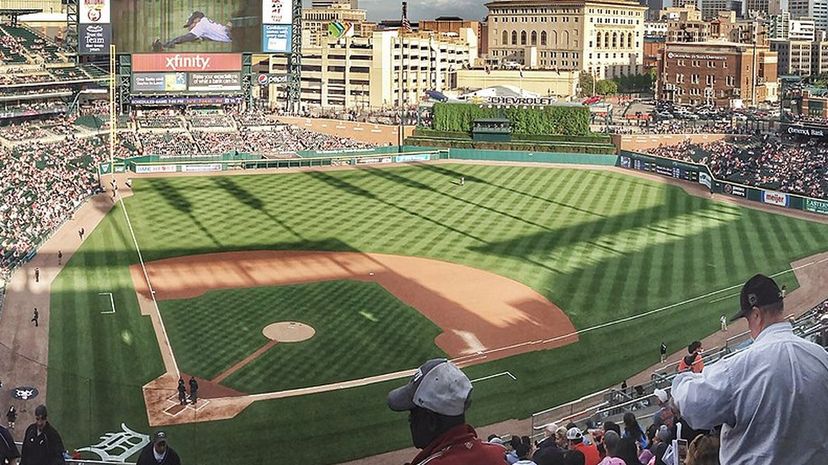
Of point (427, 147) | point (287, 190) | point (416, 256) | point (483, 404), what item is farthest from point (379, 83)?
point (483, 404)

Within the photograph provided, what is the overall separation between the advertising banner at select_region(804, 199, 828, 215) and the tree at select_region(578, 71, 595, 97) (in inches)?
3107

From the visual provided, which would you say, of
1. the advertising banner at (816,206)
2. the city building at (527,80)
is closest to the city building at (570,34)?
the city building at (527,80)

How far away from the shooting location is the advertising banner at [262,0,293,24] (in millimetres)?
72500

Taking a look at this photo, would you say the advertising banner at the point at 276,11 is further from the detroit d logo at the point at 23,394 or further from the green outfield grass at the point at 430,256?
the detroit d logo at the point at 23,394

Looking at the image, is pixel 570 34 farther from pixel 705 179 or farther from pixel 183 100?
pixel 705 179

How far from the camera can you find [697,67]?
4547 inches

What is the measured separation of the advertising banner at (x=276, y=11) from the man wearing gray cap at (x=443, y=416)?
231 ft

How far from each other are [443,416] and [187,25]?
228 ft

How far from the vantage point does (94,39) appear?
225ft

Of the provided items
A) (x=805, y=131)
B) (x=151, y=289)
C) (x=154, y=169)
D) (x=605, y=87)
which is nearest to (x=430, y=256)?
(x=151, y=289)

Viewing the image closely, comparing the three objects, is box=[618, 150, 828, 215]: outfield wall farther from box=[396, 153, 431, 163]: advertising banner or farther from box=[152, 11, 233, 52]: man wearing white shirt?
box=[152, 11, 233, 52]: man wearing white shirt

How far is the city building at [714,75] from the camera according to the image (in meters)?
112

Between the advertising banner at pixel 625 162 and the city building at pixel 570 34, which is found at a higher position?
the city building at pixel 570 34

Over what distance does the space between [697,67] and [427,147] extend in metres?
55.2
